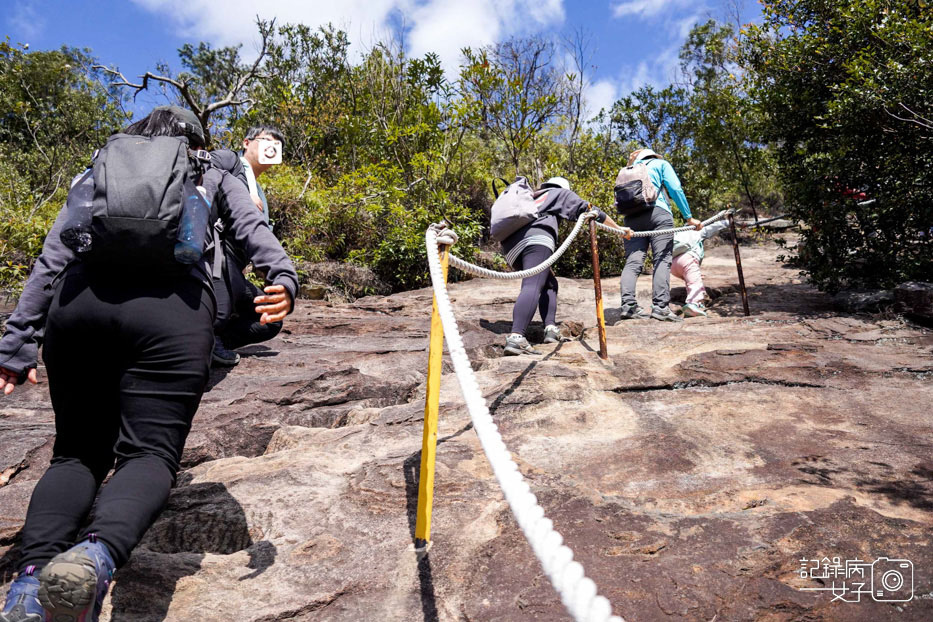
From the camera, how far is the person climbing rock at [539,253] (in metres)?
5.04

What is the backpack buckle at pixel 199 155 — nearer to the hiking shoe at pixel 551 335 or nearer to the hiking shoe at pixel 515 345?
the hiking shoe at pixel 515 345

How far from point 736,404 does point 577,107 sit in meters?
14.3

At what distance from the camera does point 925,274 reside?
6.30 meters

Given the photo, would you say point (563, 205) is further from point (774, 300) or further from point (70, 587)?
point (70, 587)

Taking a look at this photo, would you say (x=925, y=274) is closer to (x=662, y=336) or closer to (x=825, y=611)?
(x=662, y=336)

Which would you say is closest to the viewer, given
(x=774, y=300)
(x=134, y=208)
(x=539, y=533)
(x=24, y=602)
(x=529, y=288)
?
(x=539, y=533)

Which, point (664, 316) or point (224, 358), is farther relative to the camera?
point (664, 316)

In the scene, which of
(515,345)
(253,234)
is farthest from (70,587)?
(515,345)

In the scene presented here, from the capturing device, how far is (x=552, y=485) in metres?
2.52

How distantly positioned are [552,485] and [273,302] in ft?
4.59

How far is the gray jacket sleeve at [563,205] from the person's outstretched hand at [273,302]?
3.66 meters

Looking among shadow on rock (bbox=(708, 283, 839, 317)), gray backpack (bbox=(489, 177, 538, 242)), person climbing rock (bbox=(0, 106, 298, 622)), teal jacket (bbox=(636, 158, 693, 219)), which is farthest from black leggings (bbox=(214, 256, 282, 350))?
shadow on rock (bbox=(708, 283, 839, 317))

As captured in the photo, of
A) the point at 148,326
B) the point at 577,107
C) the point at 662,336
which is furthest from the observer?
the point at 577,107

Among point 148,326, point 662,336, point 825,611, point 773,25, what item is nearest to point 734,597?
point 825,611
